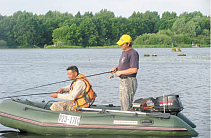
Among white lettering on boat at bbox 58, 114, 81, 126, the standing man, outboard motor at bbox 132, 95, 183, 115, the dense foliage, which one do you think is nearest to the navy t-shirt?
the standing man

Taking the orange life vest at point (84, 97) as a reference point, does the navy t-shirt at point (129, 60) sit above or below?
above

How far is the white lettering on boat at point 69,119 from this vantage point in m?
7.60

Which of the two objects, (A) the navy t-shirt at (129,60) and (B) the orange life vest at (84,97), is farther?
(B) the orange life vest at (84,97)

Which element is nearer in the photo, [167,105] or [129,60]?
[129,60]

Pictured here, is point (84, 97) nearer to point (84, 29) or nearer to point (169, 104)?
point (169, 104)

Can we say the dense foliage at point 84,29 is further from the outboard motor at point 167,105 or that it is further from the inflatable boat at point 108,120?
the inflatable boat at point 108,120

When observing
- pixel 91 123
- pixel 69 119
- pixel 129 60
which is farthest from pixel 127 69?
pixel 69 119

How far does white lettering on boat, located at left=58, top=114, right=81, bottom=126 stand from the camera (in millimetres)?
7602

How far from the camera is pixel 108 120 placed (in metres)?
7.52

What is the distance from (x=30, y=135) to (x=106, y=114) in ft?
5.70

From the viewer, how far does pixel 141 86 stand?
1667cm

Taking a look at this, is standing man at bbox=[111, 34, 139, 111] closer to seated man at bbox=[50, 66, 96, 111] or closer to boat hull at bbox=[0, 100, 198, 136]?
boat hull at bbox=[0, 100, 198, 136]

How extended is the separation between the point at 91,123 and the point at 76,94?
0.62 metres

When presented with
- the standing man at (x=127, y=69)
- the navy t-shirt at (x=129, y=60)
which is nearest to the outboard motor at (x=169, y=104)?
the standing man at (x=127, y=69)
